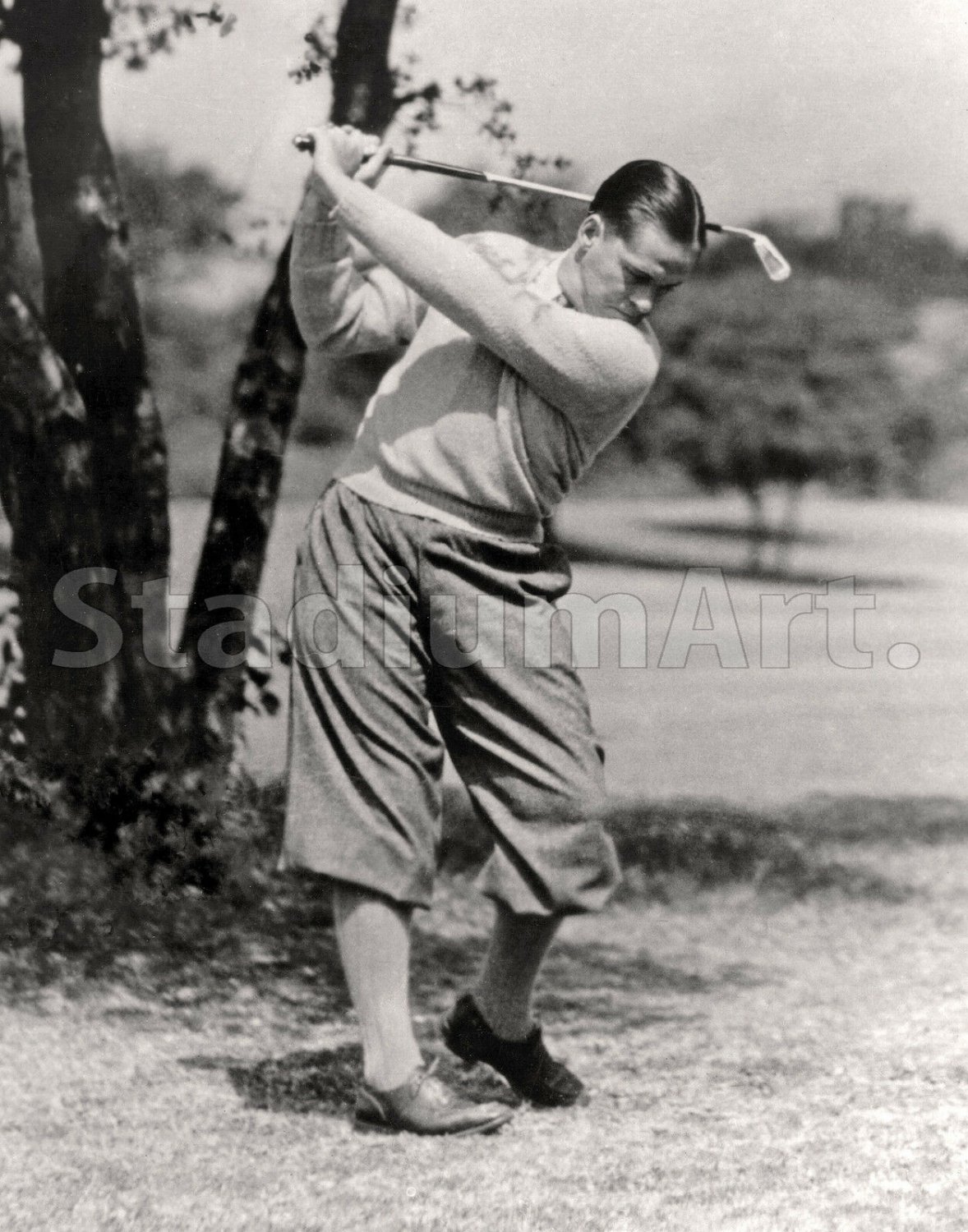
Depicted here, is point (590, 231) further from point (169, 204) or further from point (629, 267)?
point (169, 204)

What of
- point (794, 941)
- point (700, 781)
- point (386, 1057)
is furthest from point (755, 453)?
point (386, 1057)

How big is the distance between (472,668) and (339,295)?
0.64 m

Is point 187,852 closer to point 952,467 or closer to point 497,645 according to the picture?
point 497,645

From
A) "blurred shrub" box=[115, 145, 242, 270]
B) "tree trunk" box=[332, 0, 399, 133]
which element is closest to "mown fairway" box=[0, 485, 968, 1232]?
"blurred shrub" box=[115, 145, 242, 270]

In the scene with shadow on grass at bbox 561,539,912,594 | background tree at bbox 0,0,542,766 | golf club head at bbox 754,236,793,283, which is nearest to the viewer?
golf club head at bbox 754,236,793,283

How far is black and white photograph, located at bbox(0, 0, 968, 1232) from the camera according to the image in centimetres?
279

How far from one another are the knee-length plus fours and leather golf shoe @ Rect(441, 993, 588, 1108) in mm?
289

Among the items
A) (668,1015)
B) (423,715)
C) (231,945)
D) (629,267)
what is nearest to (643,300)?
(629,267)

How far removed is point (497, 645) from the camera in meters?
2.84

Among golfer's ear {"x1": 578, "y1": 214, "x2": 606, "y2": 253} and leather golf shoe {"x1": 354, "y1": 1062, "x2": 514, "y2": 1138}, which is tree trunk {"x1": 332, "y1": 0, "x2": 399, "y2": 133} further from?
leather golf shoe {"x1": 354, "y1": 1062, "x2": 514, "y2": 1138}

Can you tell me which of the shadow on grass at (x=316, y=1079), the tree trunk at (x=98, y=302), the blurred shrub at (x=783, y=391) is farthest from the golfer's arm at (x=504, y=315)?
the blurred shrub at (x=783, y=391)

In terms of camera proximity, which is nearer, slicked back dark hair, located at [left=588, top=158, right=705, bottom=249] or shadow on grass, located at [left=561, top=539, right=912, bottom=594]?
slicked back dark hair, located at [left=588, top=158, right=705, bottom=249]

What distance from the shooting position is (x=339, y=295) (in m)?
2.83

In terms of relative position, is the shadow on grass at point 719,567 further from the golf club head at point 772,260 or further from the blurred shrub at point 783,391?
the golf club head at point 772,260
